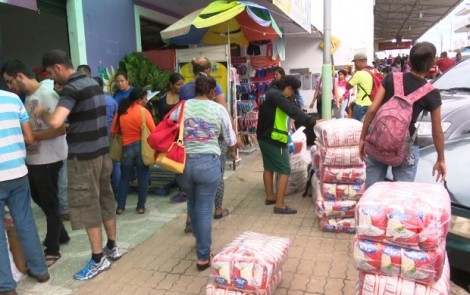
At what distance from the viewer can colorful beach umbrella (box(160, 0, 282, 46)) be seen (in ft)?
20.8

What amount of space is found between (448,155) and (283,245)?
6.05 feet

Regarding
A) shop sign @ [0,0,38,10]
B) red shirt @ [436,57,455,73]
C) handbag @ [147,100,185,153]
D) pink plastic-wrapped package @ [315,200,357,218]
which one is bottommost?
pink plastic-wrapped package @ [315,200,357,218]

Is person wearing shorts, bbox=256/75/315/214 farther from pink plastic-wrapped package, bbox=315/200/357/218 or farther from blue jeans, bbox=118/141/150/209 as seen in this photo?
blue jeans, bbox=118/141/150/209

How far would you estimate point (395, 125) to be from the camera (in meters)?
3.10

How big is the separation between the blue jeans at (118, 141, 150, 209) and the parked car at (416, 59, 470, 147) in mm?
3220

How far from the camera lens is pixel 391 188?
2.62m

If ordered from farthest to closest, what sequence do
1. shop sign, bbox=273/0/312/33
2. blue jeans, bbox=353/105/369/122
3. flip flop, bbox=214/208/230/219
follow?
blue jeans, bbox=353/105/369/122, shop sign, bbox=273/0/312/33, flip flop, bbox=214/208/230/219

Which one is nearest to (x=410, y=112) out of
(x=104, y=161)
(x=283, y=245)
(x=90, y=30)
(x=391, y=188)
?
(x=391, y=188)

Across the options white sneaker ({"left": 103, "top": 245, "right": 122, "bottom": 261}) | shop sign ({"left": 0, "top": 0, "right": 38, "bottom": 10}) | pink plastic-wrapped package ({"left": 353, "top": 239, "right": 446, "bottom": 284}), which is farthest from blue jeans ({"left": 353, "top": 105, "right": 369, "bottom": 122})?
shop sign ({"left": 0, "top": 0, "right": 38, "bottom": 10})

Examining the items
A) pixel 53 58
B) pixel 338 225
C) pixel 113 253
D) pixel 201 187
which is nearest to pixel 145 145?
pixel 113 253

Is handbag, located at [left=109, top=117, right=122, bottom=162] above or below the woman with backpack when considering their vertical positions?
below

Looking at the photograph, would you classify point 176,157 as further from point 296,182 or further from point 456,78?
point 456,78

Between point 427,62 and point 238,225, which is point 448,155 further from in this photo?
point 238,225

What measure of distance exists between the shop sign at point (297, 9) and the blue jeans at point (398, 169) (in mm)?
3780
